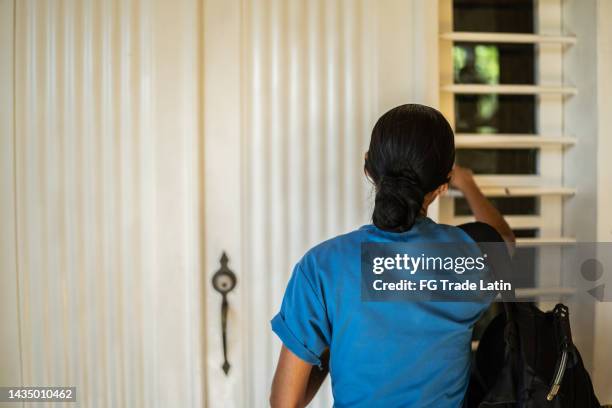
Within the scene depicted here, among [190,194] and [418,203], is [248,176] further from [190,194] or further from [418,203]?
→ [418,203]

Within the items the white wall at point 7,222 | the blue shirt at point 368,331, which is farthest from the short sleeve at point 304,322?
the white wall at point 7,222

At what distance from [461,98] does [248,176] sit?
2.35ft

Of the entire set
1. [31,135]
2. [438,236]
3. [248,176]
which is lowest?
[438,236]

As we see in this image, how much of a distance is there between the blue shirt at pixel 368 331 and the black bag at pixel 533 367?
14cm

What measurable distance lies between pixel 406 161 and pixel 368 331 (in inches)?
11.3

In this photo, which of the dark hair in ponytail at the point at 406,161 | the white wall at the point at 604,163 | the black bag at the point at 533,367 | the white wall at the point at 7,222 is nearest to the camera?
the dark hair in ponytail at the point at 406,161

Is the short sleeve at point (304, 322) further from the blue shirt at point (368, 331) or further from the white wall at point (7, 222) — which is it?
the white wall at point (7, 222)

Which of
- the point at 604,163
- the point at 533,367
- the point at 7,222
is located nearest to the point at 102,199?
the point at 7,222

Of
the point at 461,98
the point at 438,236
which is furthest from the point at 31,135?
the point at 461,98

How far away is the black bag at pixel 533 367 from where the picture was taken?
83cm

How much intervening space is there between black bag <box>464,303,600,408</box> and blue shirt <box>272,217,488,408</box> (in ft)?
0.47

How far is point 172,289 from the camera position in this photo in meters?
1.14

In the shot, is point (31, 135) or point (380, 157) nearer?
point (380, 157)

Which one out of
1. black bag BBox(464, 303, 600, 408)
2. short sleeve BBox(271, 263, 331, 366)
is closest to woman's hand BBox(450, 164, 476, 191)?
black bag BBox(464, 303, 600, 408)
